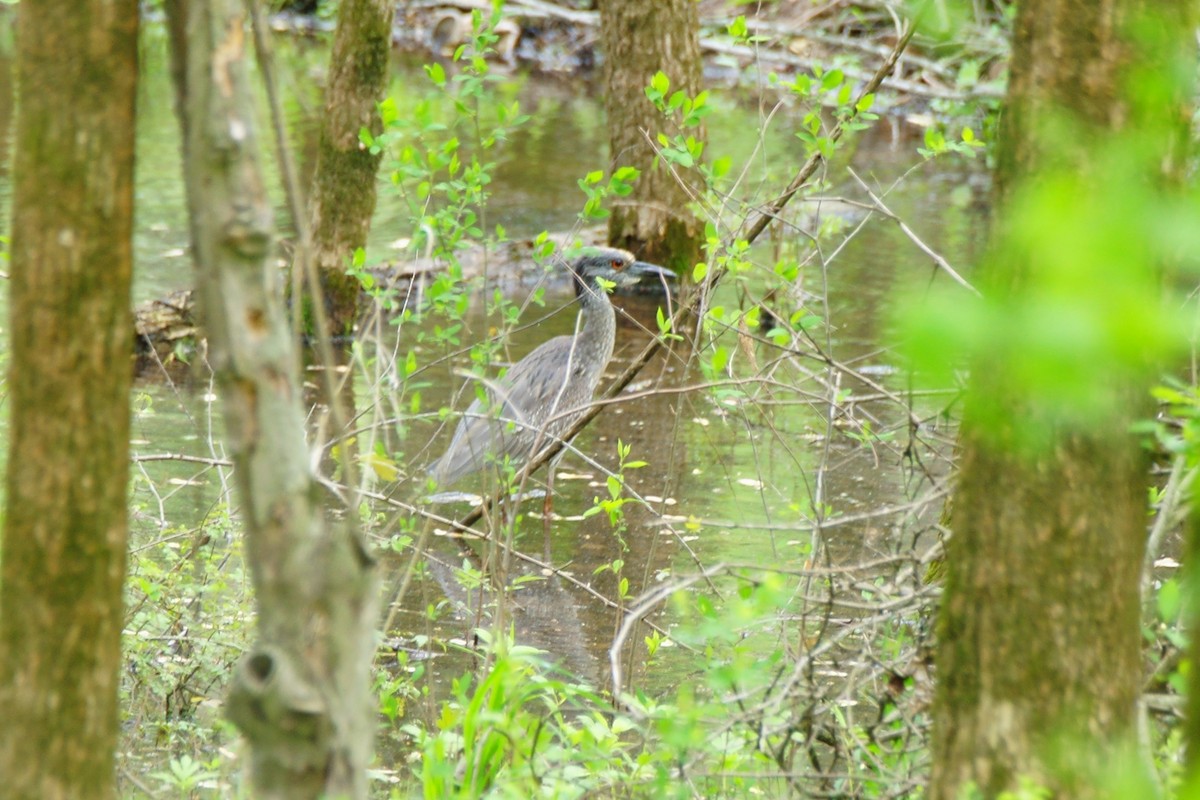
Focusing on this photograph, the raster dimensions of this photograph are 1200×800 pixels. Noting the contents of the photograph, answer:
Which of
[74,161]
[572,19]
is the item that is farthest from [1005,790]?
[572,19]

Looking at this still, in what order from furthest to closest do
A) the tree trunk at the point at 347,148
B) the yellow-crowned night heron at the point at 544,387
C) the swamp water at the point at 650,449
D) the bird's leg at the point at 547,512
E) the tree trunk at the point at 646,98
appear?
the tree trunk at the point at 646,98 → the tree trunk at the point at 347,148 → the yellow-crowned night heron at the point at 544,387 → the bird's leg at the point at 547,512 → the swamp water at the point at 650,449

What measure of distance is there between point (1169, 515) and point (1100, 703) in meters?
1.03

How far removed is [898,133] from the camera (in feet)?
61.9

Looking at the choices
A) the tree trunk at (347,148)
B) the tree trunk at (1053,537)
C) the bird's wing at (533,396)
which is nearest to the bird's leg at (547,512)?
the bird's wing at (533,396)

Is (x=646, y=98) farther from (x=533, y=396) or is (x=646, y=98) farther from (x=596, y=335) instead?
(x=533, y=396)

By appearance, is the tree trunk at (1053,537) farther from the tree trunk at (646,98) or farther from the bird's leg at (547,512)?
the tree trunk at (646,98)

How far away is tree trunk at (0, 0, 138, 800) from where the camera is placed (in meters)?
2.37

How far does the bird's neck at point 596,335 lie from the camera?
26.5 ft

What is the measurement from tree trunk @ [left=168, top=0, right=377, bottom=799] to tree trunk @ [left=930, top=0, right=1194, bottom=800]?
105cm

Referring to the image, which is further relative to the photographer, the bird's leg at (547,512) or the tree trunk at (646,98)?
the tree trunk at (646,98)

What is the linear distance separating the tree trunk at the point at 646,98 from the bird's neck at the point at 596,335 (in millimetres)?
1966

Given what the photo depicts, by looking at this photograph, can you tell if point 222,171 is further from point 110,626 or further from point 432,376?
point 432,376

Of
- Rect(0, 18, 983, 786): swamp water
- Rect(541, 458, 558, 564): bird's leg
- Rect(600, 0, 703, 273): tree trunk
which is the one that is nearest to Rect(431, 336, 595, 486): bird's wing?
Rect(0, 18, 983, 786): swamp water

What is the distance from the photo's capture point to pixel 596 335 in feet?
26.7
